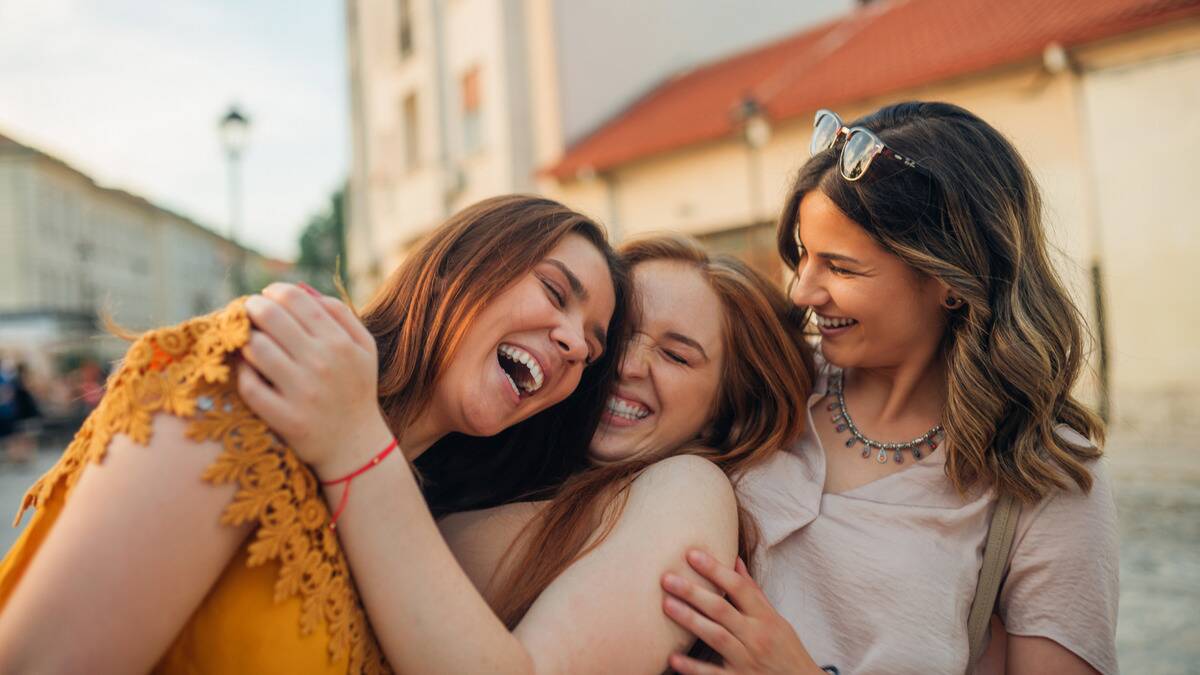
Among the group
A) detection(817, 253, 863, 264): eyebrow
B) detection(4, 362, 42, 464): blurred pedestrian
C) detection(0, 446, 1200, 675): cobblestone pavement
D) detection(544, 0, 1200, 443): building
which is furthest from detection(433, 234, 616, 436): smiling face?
detection(4, 362, 42, 464): blurred pedestrian

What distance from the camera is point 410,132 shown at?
2061 centimetres

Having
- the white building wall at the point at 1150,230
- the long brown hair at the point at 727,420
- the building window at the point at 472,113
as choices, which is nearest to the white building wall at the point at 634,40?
the building window at the point at 472,113

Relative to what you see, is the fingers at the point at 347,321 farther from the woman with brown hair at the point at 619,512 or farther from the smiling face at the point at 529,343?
the smiling face at the point at 529,343

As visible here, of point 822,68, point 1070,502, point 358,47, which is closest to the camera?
point 1070,502

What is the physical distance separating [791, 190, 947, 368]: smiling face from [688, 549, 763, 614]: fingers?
792 millimetres

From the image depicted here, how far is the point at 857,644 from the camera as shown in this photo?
2137 mm

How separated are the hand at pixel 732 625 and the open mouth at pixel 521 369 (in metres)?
0.62

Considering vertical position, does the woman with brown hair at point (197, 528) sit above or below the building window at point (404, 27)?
below

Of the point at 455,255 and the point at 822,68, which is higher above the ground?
the point at 822,68

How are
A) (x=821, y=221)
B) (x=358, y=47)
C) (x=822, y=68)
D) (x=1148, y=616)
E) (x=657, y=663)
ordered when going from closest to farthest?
(x=657, y=663) < (x=821, y=221) < (x=1148, y=616) < (x=822, y=68) < (x=358, y=47)

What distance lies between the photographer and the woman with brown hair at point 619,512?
5.24 feet

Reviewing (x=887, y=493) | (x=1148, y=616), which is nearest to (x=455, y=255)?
(x=887, y=493)

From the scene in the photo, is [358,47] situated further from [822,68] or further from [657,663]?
[657,663]

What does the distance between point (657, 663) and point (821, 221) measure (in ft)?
4.27
